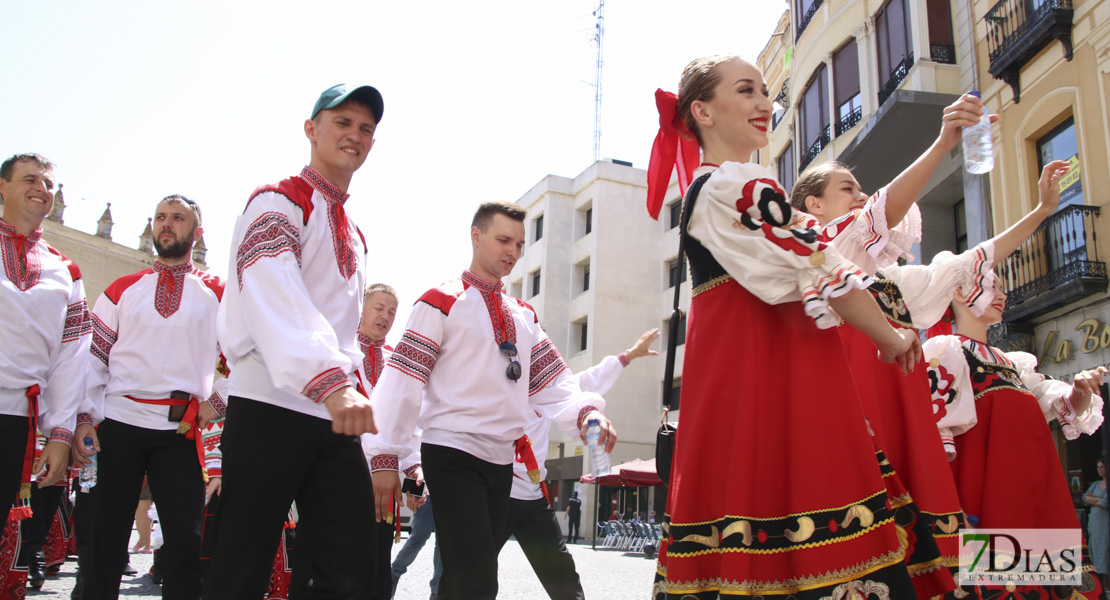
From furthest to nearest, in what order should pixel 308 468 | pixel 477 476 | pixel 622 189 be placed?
pixel 622 189
pixel 477 476
pixel 308 468

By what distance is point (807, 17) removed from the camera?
2103 centimetres

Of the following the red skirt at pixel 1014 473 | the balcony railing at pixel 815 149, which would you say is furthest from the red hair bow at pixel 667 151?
the balcony railing at pixel 815 149

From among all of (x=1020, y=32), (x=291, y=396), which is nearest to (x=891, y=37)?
(x=1020, y=32)

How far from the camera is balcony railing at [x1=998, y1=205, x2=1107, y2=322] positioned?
12.5 metres

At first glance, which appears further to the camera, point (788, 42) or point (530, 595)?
point (788, 42)

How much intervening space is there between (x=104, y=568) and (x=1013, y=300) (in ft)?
45.1

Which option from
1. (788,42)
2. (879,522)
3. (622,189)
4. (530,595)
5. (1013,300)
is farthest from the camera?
(622,189)

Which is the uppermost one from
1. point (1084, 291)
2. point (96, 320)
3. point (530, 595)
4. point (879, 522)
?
point (1084, 291)

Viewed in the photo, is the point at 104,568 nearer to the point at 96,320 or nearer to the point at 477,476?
the point at 96,320

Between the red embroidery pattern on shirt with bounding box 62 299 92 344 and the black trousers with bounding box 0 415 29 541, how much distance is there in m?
0.57

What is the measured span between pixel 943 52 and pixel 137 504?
15.9 meters

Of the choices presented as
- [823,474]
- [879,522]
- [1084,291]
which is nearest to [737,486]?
[823,474]

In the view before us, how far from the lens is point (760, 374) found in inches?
108

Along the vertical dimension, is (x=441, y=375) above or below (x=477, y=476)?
above
